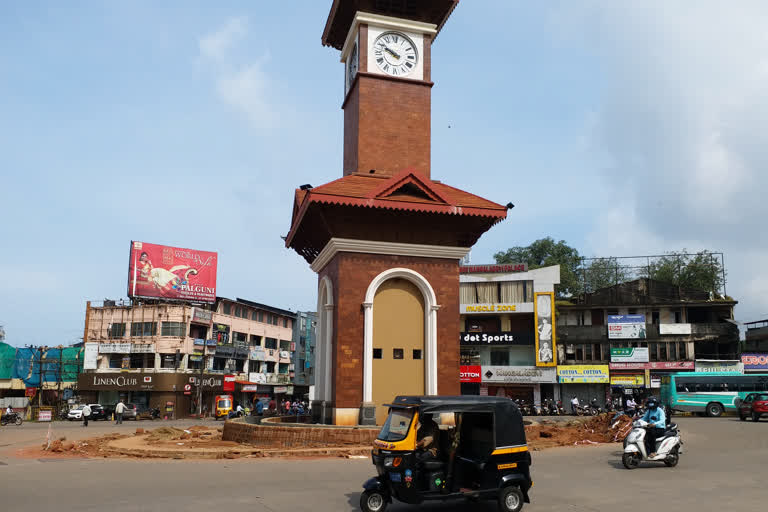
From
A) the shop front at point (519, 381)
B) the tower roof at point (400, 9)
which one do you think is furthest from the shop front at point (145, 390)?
the tower roof at point (400, 9)

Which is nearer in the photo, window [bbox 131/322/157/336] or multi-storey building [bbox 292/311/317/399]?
window [bbox 131/322/157/336]

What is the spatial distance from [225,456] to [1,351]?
57616mm

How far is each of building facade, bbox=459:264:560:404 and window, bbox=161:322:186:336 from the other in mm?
26057

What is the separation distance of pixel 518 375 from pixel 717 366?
17.0m

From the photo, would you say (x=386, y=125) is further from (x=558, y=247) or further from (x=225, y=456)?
(x=558, y=247)

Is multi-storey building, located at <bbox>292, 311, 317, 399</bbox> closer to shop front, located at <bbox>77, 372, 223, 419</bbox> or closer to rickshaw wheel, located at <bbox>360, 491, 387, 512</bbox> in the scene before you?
shop front, located at <bbox>77, 372, 223, 419</bbox>

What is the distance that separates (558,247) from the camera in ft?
267

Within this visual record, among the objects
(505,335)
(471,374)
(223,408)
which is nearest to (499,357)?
(505,335)

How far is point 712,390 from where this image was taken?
4403cm

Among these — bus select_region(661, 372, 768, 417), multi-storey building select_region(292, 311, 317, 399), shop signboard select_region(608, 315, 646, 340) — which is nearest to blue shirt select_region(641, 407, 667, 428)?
bus select_region(661, 372, 768, 417)

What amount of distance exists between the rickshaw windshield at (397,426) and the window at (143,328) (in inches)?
2119

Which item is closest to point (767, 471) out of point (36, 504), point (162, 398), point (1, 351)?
point (36, 504)

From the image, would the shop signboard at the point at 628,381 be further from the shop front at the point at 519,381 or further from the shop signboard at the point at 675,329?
the shop front at the point at 519,381

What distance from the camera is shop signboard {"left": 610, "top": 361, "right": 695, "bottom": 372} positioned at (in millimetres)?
54406
